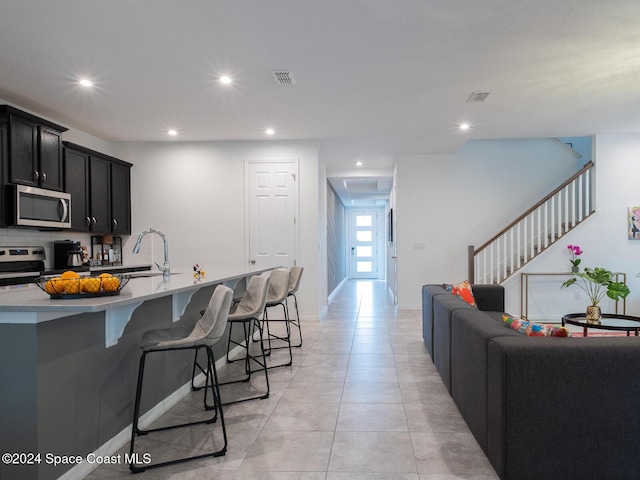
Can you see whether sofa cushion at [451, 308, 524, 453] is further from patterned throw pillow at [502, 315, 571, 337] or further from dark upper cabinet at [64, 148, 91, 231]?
dark upper cabinet at [64, 148, 91, 231]

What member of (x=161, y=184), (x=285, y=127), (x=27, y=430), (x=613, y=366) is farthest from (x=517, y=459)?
(x=161, y=184)

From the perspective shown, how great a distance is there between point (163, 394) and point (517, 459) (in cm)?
227

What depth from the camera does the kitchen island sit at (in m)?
1.86

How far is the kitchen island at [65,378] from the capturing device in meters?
1.86

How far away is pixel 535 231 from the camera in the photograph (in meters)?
7.12

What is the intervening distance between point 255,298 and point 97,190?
369 cm

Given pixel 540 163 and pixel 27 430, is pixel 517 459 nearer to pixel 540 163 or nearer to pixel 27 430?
pixel 27 430

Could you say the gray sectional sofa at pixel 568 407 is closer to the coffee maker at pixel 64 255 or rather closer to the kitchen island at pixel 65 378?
the kitchen island at pixel 65 378

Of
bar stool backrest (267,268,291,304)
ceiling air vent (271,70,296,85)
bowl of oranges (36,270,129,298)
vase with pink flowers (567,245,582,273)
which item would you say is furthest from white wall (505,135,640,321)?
bowl of oranges (36,270,129,298)

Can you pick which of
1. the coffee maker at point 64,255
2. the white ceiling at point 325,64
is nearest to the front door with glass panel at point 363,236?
the white ceiling at point 325,64

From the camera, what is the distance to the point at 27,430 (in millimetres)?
1856

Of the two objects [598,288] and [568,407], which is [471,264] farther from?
[568,407]

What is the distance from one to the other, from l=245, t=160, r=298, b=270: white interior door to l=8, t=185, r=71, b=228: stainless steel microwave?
245cm

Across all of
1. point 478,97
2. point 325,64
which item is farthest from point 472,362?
point 478,97
